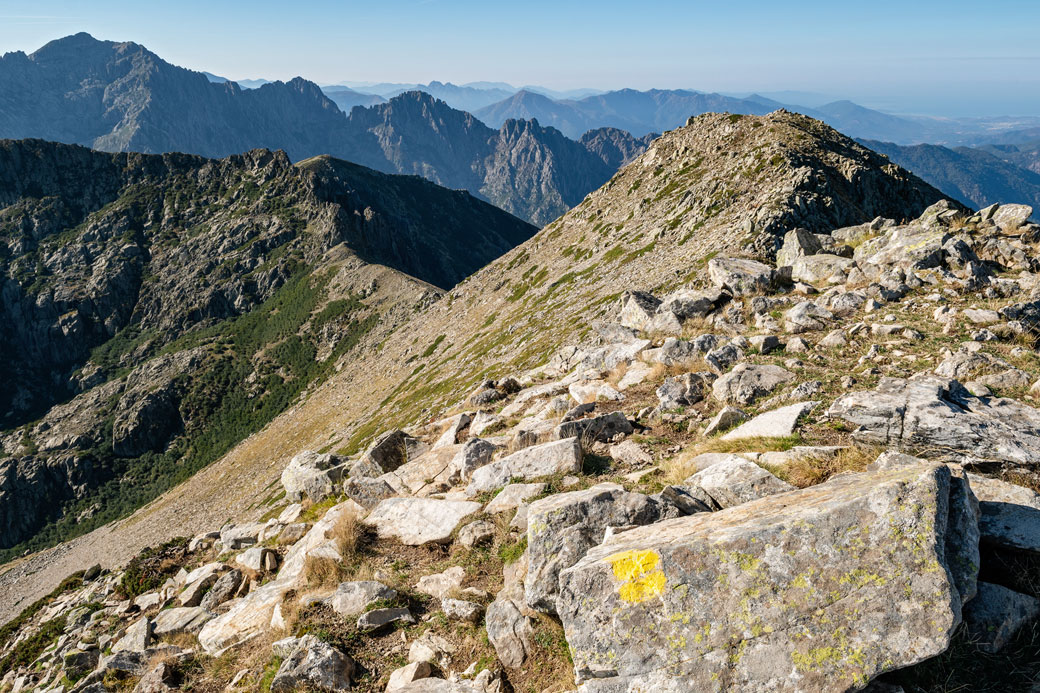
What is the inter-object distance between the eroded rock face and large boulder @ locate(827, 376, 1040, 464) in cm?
294

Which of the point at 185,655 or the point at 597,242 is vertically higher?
the point at 597,242

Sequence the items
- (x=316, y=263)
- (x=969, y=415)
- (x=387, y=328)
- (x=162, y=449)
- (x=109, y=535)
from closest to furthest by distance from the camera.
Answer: (x=969, y=415) → (x=109, y=535) → (x=387, y=328) → (x=162, y=449) → (x=316, y=263)

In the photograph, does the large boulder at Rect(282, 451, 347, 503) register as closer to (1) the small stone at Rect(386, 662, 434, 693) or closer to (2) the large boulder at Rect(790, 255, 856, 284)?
(1) the small stone at Rect(386, 662, 434, 693)

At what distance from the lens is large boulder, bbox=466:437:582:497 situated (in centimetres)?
1173

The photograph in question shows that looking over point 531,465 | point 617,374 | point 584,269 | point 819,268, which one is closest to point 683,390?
point 617,374

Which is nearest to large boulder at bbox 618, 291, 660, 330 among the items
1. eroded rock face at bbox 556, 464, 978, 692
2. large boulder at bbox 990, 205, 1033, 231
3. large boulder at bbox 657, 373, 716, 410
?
large boulder at bbox 657, 373, 716, 410

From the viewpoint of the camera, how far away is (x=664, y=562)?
631 centimetres

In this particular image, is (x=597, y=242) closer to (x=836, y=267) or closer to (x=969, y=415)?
(x=836, y=267)

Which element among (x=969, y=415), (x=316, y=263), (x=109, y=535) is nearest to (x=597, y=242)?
(x=969, y=415)

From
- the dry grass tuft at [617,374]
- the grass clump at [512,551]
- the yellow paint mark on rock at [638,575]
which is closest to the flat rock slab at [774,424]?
the grass clump at [512,551]

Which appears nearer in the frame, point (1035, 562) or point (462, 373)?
point (1035, 562)

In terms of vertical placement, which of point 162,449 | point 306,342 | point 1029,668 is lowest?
point 162,449

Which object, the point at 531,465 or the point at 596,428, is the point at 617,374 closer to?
the point at 596,428

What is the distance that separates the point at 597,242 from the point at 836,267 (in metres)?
58.1
